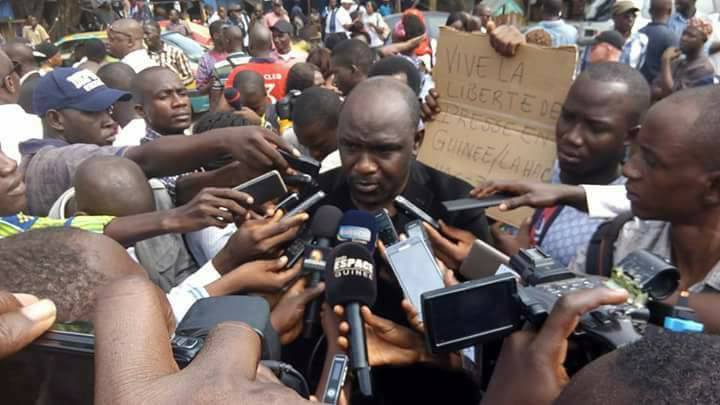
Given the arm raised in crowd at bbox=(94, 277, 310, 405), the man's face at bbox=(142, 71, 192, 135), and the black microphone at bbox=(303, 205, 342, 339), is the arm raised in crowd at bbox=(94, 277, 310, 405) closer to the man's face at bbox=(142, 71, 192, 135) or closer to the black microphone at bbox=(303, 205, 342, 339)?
the black microphone at bbox=(303, 205, 342, 339)

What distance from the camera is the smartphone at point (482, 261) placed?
1.61m

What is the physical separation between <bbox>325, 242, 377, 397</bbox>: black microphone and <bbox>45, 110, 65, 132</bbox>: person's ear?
2.57 m

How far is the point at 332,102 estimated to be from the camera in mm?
3404

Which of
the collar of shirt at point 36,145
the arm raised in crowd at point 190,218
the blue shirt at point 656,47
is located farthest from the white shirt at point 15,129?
the blue shirt at point 656,47

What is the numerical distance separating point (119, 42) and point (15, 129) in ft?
10.1

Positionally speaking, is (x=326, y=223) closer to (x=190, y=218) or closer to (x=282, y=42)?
(x=190, y=218)

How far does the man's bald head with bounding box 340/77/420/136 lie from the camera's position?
2.14 m

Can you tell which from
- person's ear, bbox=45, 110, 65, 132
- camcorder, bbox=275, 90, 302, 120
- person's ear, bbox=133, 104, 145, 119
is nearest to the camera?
person's ear, bbox=45, 110, 65, 132

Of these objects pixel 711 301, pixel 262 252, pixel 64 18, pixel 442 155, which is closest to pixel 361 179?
pixel 262 252

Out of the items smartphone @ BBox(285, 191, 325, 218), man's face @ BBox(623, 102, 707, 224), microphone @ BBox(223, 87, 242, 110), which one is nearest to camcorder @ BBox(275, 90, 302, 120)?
microphone @ BBox(223, 87, 242, 110)

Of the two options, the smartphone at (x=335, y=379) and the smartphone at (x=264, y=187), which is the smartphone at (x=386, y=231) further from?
the smartphone at (x=335, y=379)

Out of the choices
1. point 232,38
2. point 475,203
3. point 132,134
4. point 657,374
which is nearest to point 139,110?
point 132,134

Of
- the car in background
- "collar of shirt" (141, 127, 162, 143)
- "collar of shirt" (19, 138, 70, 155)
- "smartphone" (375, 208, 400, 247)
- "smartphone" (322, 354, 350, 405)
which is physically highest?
"smartphone" (375, 208, 400, 247)

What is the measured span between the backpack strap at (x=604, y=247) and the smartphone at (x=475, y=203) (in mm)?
309
